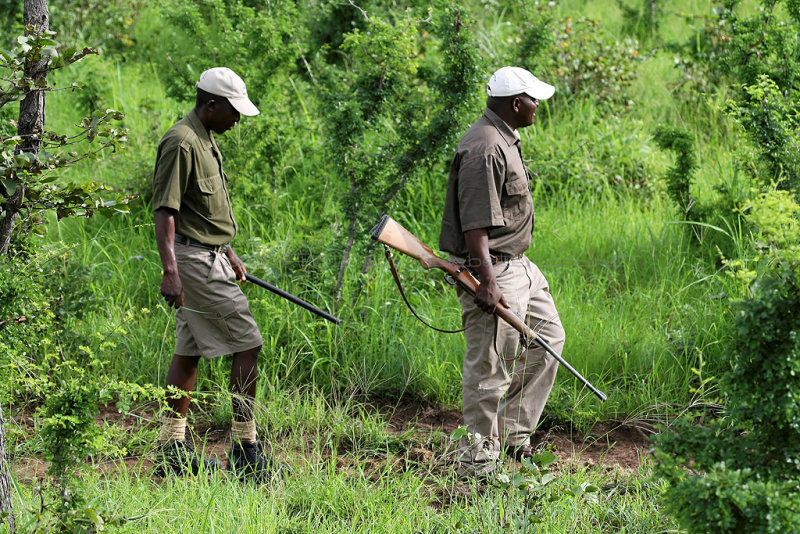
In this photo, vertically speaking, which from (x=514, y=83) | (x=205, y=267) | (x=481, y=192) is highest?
(x=514, y=83)

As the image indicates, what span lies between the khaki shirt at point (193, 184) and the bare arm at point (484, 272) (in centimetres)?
124

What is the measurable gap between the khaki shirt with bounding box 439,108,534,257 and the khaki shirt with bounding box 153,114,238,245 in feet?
3.72

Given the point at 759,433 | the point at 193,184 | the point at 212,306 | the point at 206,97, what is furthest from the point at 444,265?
the point at 759,433

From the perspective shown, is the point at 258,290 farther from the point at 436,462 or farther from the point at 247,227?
the point at 436,462

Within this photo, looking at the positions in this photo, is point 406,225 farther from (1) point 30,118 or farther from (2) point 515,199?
(1) point 30,118

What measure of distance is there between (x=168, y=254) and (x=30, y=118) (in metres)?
1.09

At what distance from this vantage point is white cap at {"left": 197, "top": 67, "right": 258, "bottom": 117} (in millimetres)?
4086

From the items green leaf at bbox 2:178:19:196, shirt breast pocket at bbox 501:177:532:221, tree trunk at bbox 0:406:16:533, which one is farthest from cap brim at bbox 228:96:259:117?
tree trunk at bbox 0:406:16:533

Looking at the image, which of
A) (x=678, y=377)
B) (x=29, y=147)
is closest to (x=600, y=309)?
(x=678, y=377)

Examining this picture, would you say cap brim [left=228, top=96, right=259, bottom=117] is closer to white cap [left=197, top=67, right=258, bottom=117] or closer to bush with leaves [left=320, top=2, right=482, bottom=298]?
white cap [left=197, top=67, right=258, bottom=117]

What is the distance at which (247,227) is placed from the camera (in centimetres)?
635

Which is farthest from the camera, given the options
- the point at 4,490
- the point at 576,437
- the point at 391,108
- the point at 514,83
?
the point at 391,108

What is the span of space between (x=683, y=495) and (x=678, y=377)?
2515mm

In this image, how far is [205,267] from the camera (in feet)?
13.7
